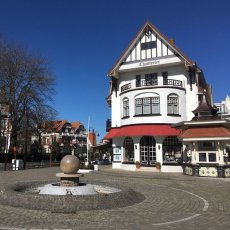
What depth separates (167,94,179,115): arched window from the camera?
30.5 meters

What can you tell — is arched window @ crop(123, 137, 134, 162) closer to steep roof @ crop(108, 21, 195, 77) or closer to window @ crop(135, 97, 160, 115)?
window @ crop(135, 97, 160, 115)

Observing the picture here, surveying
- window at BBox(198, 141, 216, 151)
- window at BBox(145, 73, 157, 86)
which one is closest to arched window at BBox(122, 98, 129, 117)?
window at BBox(145, 73, 157, 86)

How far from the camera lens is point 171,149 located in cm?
2955

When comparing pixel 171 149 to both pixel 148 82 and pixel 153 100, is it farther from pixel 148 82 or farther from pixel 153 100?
pixel 148 82

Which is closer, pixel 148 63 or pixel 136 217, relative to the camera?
pixel 136 217

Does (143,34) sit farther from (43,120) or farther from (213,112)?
(43,120)

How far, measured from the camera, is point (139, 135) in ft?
95.9

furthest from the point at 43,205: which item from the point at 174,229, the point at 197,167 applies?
the point at 197,167

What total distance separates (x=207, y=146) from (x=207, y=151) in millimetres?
732

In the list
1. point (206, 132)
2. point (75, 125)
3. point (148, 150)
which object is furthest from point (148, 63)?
point (75, 125)

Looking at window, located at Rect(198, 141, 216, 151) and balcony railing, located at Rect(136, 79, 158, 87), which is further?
balcony railing, located at Rect(136, 79, 158, 87)

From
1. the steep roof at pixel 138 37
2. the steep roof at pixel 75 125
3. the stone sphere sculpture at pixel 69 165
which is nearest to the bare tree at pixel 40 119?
the steep roof at pixel 138 37

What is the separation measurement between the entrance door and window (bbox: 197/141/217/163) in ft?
21.2

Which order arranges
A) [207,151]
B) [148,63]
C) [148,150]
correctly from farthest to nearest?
[148,63] → [148,150] → [207,151]
